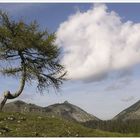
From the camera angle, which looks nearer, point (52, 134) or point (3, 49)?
point (52, 134)

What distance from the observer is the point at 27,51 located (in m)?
48.2

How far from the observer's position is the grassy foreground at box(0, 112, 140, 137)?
104ft

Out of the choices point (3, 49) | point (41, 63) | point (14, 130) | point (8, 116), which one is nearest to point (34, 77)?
point (41, 63)

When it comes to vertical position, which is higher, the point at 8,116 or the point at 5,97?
the point at 5,97

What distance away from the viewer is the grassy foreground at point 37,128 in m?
31.6

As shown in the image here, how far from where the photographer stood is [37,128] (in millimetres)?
34062

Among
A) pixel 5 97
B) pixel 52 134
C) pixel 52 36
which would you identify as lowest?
pixel 52 134

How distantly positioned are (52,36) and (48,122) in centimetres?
1474

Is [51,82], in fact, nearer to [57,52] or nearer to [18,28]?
[57,52]

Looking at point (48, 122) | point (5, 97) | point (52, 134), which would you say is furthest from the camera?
point (5, 97)

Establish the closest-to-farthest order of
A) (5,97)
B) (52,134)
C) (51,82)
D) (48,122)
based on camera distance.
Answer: (52,134)
(48,122)
(5,97)
(51,82)

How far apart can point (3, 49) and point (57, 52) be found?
6861 millimetres

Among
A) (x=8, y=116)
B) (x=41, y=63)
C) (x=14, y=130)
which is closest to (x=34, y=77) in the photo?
(x=41, y=63)

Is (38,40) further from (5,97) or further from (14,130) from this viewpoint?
(14,130)
